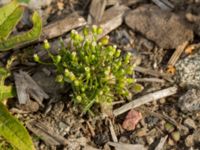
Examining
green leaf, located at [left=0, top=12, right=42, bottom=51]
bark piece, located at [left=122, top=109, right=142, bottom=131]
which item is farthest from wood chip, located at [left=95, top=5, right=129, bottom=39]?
bark piece, located at [left=122, top=109, right=142, bottom=131]

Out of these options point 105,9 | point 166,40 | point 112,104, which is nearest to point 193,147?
point 112,104

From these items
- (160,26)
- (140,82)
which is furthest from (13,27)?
(160,26)

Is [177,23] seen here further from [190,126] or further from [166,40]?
[190,126]

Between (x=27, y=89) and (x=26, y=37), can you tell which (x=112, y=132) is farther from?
(x=26, y=37)

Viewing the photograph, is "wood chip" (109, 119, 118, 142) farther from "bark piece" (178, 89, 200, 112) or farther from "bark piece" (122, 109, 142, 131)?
"bark piece" (178, 89, 200, 112)

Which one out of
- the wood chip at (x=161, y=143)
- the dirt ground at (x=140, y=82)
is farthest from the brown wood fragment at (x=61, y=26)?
the wood chip at (x=161, y=143)

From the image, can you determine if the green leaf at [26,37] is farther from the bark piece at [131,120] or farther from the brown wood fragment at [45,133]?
the bark piece at [131,120]

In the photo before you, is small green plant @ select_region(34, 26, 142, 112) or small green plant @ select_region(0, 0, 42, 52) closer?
small green plant @ select_region(34, 26, 142, 112)

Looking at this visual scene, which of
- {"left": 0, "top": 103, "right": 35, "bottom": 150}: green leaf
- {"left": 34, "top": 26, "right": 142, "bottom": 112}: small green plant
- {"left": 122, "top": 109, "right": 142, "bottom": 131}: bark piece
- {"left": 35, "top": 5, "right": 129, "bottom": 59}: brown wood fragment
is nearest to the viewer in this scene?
{"left": 0, "top": 103, "right": 35, "bottom": 150}: green leaf
